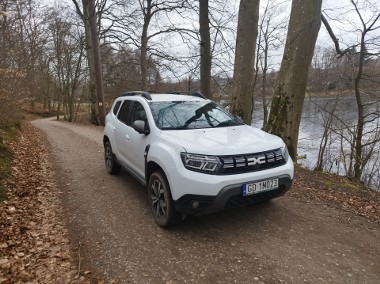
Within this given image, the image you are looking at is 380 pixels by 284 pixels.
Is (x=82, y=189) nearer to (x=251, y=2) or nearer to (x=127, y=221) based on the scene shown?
(x=127, y=221)

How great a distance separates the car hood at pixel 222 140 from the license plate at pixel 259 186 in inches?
15.6

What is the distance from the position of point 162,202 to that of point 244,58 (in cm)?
584

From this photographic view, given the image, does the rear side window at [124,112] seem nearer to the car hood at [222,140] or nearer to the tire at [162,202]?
the car hood at [222,140]

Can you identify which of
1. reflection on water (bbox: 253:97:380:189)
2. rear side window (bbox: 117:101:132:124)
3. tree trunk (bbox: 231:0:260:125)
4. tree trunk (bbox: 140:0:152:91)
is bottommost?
reflection on water (bbox: 253:97:380:189)

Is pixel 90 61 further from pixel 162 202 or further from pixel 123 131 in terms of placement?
pixel 162 202

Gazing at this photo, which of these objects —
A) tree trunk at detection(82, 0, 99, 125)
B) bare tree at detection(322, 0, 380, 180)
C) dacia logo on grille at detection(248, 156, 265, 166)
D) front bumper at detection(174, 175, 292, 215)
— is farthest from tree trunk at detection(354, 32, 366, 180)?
tree trunk at detection(82, 0, 99, 125)

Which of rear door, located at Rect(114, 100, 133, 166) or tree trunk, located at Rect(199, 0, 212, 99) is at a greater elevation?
tree trunk, located at Rect(199, 0, 212, 99)

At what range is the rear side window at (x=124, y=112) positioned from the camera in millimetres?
5496

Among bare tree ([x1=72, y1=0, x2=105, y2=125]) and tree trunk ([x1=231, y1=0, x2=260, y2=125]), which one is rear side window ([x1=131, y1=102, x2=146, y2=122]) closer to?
tree trunk ([x1=231, y1=0, x2=260, y2=125])

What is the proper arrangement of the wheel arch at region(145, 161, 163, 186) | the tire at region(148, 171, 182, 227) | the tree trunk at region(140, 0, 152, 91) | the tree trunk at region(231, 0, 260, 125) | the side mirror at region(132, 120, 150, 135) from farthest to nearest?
the tree trunk at region(140, 0, 152, 91) → the tree trunk at region(231, 0, 260, 125) → the side mirror at region(132, 120, 150, 135) → the wheel arch at region(145, 161, 163, 186) → the tire at region(148, 171, 182, 227)

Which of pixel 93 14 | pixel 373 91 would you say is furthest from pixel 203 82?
pixel 93 14

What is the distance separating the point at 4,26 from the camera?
9.48 meters

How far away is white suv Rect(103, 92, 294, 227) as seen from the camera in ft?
11.3

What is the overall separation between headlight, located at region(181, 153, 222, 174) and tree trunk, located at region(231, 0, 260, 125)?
5.21 metres
